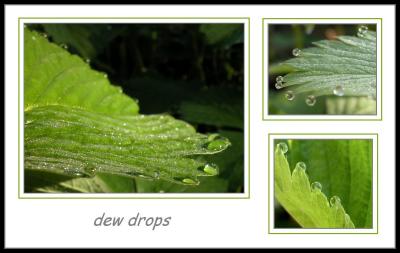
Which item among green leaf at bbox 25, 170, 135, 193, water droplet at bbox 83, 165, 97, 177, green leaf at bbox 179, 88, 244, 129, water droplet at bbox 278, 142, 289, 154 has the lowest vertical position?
green leaf at bbox 25, 170, 135, 193

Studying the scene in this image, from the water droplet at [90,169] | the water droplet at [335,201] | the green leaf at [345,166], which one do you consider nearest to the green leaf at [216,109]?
the green leaf at [345,166]

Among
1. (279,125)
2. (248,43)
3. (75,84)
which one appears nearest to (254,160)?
(279,125)

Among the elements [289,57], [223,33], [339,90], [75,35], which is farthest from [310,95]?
[289,57]

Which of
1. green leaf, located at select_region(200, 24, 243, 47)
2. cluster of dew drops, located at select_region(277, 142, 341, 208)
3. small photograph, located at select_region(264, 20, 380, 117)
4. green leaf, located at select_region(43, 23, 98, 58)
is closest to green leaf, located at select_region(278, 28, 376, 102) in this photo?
small photograph, located at select_region(264, 20, 380, 117)

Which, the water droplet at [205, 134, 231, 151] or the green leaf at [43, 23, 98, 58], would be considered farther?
the green leaf at [43, 23, 98, 58]

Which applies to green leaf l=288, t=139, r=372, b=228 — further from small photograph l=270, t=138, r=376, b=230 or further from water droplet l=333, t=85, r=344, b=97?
Result: water droplet l=333, t=85, r=344, b=97

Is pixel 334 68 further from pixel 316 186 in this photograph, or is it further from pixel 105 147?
pixel 105 147

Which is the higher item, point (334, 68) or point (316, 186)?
point (334, 68)
